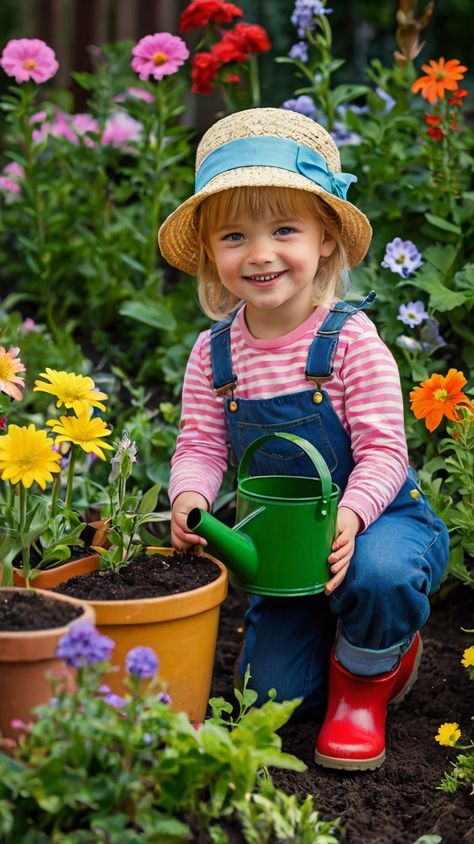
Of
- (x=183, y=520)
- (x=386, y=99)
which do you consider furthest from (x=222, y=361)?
(x=386, y=99)

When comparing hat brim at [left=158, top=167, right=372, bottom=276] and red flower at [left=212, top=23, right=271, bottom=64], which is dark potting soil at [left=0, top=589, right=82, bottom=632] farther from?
red flower at [left=212, top=23, right=271, bottom=64]

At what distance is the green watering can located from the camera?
195 cm

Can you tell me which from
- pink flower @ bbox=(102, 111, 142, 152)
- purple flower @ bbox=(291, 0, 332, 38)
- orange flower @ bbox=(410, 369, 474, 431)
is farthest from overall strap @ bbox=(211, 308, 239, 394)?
pink flower @ bbox=(102, 111, 142, 152)

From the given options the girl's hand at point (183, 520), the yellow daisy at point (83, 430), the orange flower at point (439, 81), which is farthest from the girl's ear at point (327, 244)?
the orange flower at point (439, 81)

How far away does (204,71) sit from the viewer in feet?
10.5

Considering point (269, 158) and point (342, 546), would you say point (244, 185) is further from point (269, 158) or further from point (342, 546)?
point (342, 546)

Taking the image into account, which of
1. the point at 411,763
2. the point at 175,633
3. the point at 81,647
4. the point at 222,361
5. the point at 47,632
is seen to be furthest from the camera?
the point at 222,361

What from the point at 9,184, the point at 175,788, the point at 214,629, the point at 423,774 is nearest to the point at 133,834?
the point at 175,788

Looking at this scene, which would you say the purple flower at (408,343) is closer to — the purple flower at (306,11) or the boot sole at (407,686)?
the boot sole at (407,686)

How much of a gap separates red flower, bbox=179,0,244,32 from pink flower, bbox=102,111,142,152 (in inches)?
22.8

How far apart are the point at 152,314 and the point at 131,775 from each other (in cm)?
205

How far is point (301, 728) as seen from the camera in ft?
7.54

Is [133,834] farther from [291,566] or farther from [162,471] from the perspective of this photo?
[162,471]

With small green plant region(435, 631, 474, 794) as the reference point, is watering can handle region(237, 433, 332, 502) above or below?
above
